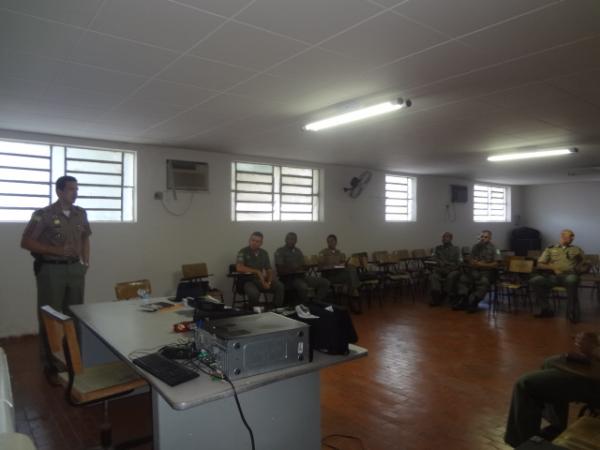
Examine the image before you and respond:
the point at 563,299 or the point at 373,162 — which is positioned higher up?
the point at 373,162

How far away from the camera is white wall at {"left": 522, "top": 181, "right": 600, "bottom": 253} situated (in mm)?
11594

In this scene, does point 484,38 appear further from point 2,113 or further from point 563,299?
point 563,299

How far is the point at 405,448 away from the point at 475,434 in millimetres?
542

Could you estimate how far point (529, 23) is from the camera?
240 cm

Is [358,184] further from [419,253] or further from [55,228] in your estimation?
[55,228]

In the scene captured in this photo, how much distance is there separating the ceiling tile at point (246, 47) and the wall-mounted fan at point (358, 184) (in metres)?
5.64

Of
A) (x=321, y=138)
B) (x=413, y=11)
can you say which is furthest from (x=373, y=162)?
(x=413, y=11)

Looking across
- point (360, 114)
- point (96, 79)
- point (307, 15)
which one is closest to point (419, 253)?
point (360, 114)

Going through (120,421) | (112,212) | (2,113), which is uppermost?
(2,113)

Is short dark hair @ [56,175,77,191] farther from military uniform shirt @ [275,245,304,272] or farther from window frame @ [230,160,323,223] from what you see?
military uniform shirt @ [275,245,304,272]

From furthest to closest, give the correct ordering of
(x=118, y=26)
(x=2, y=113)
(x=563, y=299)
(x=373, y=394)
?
(x=563, y=299) → (x=2, y=113) → (x=373, y=394) → (x=118, y=26)

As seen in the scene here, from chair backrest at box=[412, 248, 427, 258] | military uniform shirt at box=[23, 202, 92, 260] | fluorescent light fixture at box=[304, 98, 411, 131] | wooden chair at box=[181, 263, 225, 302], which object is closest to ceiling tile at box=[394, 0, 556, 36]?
fluorescent light fixture at box=[304, 98, 411, 131]

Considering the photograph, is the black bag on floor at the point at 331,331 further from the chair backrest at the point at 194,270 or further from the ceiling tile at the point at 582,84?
the chair backrest at the point at 194,270

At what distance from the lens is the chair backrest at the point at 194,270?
6215 mm
